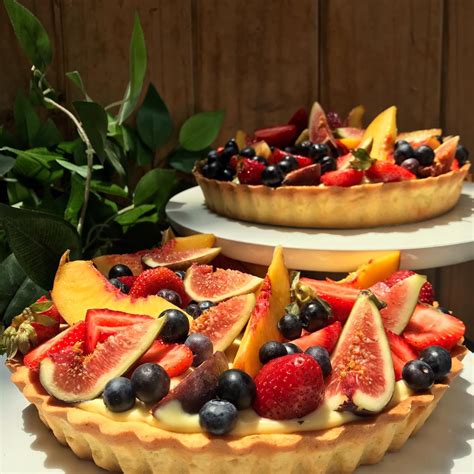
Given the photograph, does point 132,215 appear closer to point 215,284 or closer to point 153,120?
point 153,120

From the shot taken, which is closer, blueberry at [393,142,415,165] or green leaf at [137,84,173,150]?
blueberry at [393,142,415,165]

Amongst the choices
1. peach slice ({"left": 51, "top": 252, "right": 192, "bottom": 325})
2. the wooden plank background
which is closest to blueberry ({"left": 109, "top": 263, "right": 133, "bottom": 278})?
peach slice ({"left": 51, "top": 252, "right": 192, "bottom": 325})

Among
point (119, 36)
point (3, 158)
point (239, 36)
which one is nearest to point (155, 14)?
point (119, 36)

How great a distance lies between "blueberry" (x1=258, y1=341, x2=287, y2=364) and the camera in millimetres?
1330

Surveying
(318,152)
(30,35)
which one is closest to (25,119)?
(30,35)

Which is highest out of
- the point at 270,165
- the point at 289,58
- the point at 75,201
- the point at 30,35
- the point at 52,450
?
the point at 30,35

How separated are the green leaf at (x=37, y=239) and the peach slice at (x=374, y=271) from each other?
723mm

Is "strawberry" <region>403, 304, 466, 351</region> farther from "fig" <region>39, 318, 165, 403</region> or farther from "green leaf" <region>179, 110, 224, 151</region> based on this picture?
"green leaf" <region>179, 110, 224, 151</region>

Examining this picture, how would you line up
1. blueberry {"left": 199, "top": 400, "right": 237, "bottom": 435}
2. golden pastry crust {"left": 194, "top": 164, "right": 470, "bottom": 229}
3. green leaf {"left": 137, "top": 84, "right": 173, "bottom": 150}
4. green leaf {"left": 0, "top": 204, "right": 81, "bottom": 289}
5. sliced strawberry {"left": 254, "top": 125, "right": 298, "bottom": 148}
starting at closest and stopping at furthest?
blueberry {"left": 199, "top": 400, "right": 237, "bottom": 435}
green leaf {"left": 0, "top": 204, "right": 81, "bottom": 289}
golden pastry crust {"left": 194, "top": 164, "right": 470, "bottom": 229}
sliced strawberry {"left": 254, "top": 125, "right": 298, "bottom": 148}
green leaf {"left": 137, "top": 84, "right": 173, "bottom": 150}

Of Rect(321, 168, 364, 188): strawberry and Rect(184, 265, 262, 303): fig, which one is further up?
Rect(321, 168, 364, 188): strawberry

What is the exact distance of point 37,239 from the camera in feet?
6.04

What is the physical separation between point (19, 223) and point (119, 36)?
1.11 m

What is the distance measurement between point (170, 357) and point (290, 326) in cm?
25

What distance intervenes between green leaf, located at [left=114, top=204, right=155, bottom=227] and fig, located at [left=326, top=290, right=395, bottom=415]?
107cm
